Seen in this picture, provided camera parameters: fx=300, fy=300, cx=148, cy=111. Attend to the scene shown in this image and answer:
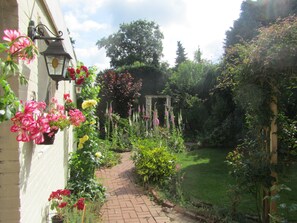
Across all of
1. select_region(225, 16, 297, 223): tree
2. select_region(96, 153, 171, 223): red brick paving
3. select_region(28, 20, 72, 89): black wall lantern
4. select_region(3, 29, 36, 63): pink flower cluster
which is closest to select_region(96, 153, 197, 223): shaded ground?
select_region(96, 153, 171, 223): red brick paving

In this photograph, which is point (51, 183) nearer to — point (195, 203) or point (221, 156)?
point (195, 203)

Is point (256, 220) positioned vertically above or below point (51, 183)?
below

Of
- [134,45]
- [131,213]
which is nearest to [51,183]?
[131,213]

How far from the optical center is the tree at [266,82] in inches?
136

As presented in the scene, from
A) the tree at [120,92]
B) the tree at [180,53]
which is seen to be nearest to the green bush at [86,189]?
the tree at [120,92]

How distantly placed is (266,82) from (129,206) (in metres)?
2.87

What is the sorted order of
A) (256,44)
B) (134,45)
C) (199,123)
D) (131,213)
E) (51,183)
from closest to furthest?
(51,183), (256,44), (131,213), (199,123), (134,45)

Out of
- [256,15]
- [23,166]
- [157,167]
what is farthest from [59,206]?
[256,15]

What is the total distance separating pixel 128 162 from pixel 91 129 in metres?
2.85

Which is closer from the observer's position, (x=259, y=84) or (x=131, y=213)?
(x=259, y=84)

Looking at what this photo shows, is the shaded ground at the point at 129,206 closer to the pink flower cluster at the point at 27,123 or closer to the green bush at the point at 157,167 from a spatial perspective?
the green bush at the point at 157,167

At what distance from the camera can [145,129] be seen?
10.2 meters

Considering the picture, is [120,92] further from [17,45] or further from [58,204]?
[17,45]

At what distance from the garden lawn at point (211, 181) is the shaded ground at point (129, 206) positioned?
0.68m
